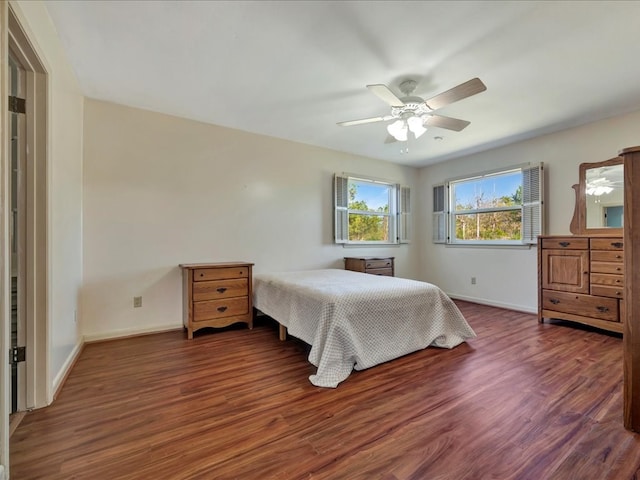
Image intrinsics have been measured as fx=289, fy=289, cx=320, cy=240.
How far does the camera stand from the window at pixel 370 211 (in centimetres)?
455

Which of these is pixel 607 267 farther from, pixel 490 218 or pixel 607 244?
pixel 490 218

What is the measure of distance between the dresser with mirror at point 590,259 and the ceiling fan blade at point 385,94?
2588mm

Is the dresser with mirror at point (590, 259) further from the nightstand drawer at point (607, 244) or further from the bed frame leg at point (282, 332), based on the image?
the bed frame leg at point (282, 332)

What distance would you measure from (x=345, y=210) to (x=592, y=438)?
357 centimetres

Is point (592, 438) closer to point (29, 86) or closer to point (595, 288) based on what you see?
point (595, 288)

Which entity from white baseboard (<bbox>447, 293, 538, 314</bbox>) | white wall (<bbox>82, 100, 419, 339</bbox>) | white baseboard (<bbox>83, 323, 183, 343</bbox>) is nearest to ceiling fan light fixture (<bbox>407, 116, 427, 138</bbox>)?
white wall (<bbox>82, 100, 419, 339</bbox>)

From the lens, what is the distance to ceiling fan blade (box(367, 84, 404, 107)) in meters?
2.08

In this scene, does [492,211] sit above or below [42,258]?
above

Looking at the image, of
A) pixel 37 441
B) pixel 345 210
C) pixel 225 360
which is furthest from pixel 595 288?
pixel 37 441

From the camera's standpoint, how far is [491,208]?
4.52m

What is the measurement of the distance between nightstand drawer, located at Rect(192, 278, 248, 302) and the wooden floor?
0.66 meters

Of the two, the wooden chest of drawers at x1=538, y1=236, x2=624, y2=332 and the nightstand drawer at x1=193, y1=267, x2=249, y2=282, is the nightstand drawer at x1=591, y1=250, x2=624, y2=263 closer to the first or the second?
the wooden chest of drawers at x1=538, y1=236, x2=624, y2=332

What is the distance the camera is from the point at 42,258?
1.74 meters

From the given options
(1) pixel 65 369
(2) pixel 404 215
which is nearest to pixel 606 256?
(2) pixel 404 215
